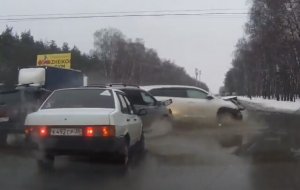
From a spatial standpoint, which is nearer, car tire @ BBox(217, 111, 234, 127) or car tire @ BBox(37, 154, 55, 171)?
car tire @ BBox(37, 154, 55, 171)

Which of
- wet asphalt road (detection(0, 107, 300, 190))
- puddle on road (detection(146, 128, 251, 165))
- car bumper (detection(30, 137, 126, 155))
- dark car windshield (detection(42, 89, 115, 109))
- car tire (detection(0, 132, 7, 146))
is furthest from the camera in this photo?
car tire (detection(0, 132, 7, 146))

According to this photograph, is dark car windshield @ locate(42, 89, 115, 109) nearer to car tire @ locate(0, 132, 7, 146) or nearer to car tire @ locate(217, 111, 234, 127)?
car tire @ locate(0, 132, 7, 146)

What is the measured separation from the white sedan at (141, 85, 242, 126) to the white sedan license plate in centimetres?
1050

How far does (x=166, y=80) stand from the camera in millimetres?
131625

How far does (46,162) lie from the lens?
952 cm

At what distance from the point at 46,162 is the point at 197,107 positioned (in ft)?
33.3

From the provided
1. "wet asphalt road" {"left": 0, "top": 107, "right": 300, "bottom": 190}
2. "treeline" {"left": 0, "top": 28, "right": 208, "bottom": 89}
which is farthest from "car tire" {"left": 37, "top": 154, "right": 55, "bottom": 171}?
"treeline" {"left": 0, "top": 28, "right": 208, "bottom": 89}

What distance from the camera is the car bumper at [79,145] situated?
8.64 m

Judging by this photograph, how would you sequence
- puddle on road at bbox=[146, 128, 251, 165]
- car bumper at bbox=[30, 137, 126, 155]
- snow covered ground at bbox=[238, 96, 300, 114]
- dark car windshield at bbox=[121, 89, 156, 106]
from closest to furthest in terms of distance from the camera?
car bumper at bbox=[30, 137, 126, 155]
puddle on road at bbox=[146, 128, 251, 165]
dark car windshield at bbox=[121, 89, 156, 106]
snow covered ground at bbox=[238, 96, 300, 114]

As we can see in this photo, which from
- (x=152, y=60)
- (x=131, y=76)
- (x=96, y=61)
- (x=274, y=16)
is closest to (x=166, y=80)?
(x=152, y=60)

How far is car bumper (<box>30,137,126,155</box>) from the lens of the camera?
8.64m

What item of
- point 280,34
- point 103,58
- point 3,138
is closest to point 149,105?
point 3,138

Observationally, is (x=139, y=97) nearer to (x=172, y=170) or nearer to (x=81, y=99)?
(x=81, y=99)

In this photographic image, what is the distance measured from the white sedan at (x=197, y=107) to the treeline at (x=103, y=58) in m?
44.0
